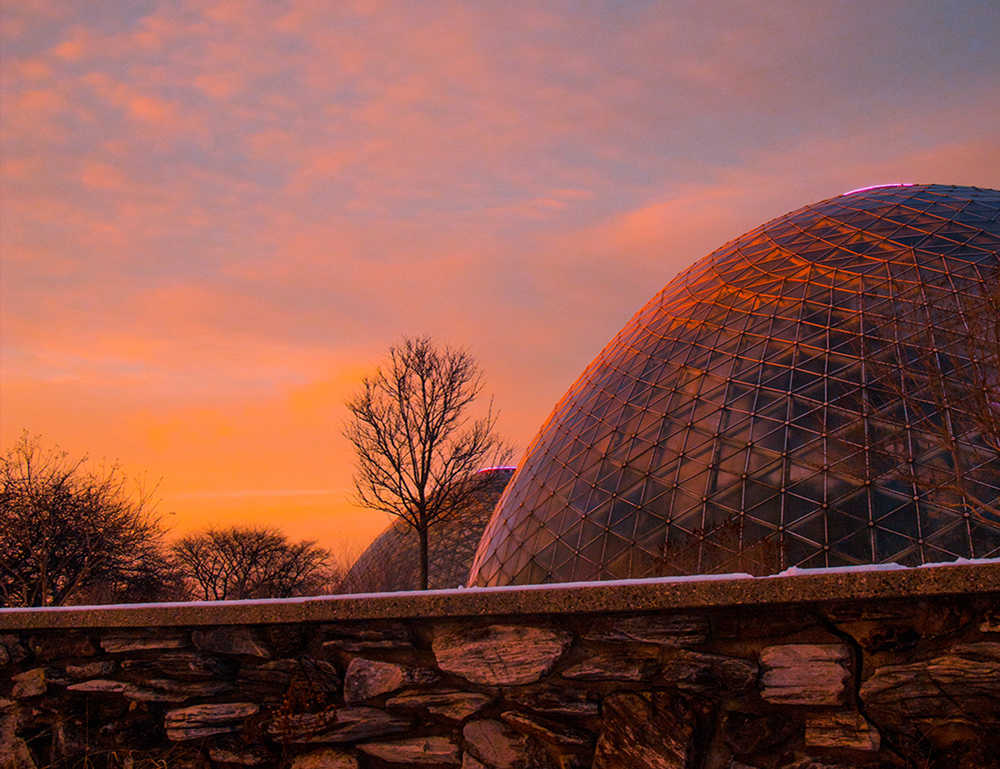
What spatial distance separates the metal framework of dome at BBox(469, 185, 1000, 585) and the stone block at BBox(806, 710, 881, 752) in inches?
540

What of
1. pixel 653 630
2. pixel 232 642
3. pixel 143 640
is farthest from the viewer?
pixel 143 640

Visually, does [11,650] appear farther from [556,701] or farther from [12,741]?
[556,701]

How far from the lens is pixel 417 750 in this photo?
4.32 meters

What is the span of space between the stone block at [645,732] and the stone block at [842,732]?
1.81 ft

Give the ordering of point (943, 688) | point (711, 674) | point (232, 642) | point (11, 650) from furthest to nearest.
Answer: point (11, 650) → point (232, 642) → point (711, 674) → point (943, 688)

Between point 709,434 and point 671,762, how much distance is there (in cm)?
1728

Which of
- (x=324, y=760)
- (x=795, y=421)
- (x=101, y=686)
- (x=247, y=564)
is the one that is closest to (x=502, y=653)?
(x=324, y=760)

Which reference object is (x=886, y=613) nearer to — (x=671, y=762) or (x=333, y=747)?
(x=671, y=762)

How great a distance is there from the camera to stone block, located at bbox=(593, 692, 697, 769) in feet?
12.3

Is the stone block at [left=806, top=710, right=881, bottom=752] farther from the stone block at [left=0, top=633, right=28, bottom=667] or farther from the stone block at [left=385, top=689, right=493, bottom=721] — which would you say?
the stone block at [left=0, top=633, right=28, bottom=667]

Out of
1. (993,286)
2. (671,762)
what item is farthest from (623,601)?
(993,286)

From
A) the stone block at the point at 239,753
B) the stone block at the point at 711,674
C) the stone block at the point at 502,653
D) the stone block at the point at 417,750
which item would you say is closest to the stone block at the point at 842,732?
the stone block at the point at 711,674

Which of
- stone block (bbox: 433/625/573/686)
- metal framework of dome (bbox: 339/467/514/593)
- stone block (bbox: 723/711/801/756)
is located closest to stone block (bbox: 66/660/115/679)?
stone block (bbox: 433/625/573/686)

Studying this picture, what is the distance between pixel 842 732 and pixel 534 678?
1.54 meters
